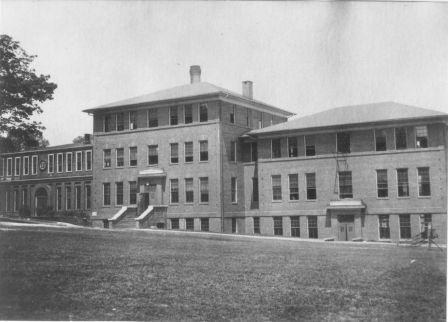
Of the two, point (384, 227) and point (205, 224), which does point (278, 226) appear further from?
point (384, 227)

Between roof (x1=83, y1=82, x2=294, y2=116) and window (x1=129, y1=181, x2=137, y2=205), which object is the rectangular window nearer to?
window (x1=129, y1=181, x2=137, y2=205)

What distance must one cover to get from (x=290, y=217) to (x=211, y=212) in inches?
221

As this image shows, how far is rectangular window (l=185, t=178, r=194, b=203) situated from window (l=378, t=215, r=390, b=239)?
43.9 feet

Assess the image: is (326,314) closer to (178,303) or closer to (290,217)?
(178,303)

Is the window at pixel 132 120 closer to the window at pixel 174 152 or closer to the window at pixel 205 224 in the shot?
the window at pixel 174 152

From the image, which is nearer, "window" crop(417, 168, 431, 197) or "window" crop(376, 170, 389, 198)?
"window" crop(417, 168, 431, 197)

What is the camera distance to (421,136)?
34156 millimetres

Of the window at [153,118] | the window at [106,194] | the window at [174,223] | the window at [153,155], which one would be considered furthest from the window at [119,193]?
the window at [153,118]

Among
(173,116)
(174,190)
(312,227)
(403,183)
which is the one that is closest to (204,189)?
(174,190)

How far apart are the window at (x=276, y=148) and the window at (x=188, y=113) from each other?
6.22 meters

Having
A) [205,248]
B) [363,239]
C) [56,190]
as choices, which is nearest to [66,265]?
[205,248]

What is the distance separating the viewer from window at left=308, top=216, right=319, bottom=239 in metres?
37.5

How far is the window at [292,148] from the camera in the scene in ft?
128

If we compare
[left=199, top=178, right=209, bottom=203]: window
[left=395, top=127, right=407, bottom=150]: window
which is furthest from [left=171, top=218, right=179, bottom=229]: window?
[left=395, top=127, right=407, bottom=150]: window
